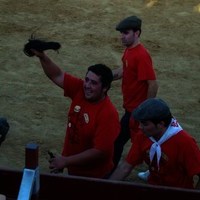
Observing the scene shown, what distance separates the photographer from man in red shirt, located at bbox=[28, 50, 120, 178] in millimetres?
4828

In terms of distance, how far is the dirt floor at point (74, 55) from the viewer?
801cm

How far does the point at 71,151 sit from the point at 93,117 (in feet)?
1.40

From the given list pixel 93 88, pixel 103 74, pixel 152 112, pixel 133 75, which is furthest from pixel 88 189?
pixel 133 75

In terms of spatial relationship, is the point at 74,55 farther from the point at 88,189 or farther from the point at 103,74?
the point at 88,189

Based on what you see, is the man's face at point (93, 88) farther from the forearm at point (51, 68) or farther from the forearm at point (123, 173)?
the forearm at point (123, 173)

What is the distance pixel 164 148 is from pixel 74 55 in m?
6.14

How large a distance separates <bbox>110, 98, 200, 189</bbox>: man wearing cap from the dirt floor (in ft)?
8.50

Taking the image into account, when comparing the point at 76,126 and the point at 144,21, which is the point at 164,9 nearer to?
the point at 144,21

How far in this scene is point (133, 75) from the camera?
6.18 meters

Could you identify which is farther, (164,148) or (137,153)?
(137,153)

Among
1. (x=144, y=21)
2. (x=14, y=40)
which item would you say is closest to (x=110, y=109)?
(x=14, y=40)

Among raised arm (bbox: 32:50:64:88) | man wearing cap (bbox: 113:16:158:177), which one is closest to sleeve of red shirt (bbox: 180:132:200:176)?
raised arm (bbox: 32:50:64:88)

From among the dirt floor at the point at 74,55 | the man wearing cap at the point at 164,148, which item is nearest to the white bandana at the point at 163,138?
the man wearing cap at the point at 164,148

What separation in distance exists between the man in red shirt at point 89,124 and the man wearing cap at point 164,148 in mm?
314
